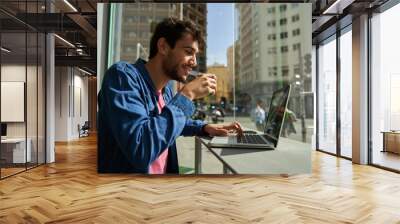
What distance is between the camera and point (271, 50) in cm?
554

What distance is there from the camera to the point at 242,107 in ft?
17.9

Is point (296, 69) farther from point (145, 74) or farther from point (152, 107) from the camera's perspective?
point (152, 107)

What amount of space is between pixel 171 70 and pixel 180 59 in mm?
278

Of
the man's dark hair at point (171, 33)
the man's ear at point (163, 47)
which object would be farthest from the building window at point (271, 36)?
the man's ear at point (163, 47)

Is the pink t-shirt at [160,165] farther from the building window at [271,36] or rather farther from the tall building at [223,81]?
the building window at [271,36]

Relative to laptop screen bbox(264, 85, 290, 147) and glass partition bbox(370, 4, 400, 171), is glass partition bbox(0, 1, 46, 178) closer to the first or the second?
laptop screen bbox(264, 85, 290, 147)

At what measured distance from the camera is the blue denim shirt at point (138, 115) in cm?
224

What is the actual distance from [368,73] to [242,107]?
3.46 meters

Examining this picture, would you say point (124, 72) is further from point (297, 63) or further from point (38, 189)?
point (297, 63)

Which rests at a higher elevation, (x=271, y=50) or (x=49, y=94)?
(x=271, y=50)

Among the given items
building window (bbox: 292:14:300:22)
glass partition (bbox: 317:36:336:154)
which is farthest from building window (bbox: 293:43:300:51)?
glass partition (bbox: 317:36:336:154)

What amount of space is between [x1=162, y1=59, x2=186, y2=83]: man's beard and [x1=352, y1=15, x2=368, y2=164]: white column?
5.35 meters

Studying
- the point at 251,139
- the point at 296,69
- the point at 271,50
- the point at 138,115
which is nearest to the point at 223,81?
the point at 271,50

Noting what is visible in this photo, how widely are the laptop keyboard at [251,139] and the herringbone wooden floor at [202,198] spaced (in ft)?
2.31
